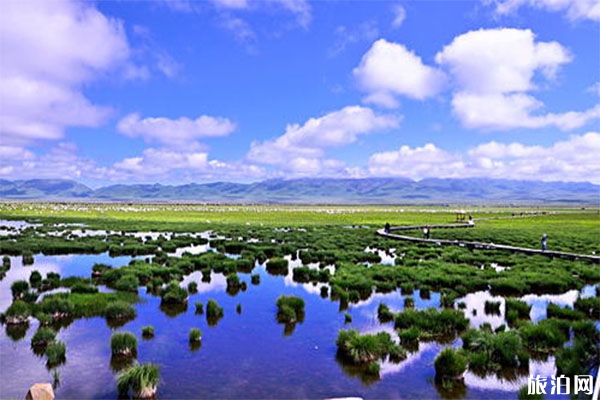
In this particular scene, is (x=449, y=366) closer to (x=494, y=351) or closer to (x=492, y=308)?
(x=494, y=351)

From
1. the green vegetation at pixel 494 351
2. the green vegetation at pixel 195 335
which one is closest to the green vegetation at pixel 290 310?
the green vegetation at pixel 195 335

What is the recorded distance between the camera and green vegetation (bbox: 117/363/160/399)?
11.7 m

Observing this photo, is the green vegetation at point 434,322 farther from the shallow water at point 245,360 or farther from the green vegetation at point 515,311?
the green vegetation at point 515,311

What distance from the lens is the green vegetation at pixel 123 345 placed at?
574 inches

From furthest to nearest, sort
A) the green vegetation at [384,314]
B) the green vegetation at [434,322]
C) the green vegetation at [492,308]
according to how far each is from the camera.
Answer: the green vegetation at [492,308]
the green vegetation at [384,314]
the green vegetation at [434,322]

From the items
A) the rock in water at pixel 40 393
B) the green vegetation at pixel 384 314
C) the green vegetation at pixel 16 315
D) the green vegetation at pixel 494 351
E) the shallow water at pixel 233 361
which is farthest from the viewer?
the green vegetation at pixel 384 314

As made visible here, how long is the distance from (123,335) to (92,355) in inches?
42.5

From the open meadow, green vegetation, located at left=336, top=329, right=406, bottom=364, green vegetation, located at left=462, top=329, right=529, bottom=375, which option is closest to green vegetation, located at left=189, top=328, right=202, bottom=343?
the open meadow

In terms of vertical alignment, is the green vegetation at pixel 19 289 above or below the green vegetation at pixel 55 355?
above

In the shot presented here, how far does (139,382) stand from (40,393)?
7.33 feet

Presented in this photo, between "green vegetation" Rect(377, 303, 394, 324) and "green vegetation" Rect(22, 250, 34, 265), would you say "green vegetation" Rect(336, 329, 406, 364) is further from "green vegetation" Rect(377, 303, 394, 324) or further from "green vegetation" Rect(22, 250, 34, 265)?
"green vegetation" Rect(22, 250, 34, 265)

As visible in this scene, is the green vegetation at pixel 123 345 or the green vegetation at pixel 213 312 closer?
the green vegetation at pixel 123 345

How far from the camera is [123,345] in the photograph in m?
14.6

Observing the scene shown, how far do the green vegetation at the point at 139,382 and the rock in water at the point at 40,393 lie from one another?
1598mm
